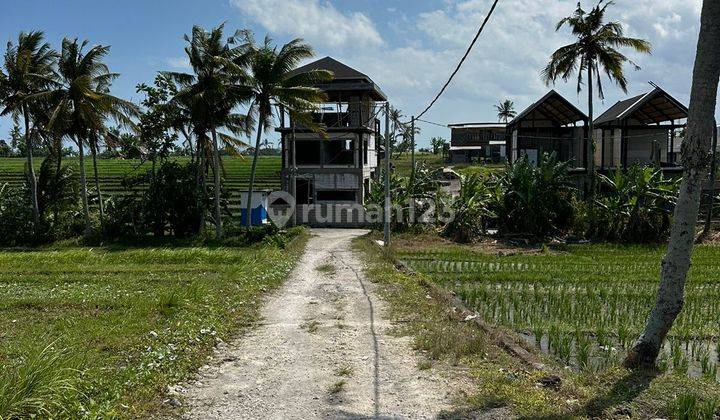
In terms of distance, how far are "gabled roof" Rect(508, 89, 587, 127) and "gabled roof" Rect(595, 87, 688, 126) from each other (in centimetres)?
144

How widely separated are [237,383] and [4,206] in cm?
2558

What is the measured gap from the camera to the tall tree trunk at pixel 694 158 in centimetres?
681

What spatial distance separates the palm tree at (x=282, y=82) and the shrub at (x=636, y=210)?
41.5 ft

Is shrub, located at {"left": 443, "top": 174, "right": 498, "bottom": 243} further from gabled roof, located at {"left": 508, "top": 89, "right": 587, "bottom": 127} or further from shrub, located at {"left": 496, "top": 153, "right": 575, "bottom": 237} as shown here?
gabled roof, located at {"left": 508, "top": 89, "right": 587, "bottom": 127}

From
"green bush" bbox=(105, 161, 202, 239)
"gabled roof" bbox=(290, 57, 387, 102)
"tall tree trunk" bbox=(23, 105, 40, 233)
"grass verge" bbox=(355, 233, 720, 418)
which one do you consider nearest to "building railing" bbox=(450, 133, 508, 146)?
"gabled roof" bbox=(290, 57, 387, 102)

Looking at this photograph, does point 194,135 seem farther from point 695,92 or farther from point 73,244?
point 695,92

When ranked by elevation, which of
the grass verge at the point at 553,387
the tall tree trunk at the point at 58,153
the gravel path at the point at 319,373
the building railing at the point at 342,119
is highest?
the building railing at the point at 342,119

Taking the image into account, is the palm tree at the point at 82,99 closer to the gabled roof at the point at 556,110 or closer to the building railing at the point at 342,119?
the building railing at the point at 342,119

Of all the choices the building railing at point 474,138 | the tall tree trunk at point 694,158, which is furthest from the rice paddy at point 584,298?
the building railing at point 474,138

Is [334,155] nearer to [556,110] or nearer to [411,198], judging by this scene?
[411,198]

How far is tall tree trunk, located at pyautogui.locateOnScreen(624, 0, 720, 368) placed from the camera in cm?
681

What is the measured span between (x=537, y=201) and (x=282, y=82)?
11.8 metres

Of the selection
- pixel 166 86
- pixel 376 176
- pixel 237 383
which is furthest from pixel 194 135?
pixel 237 383

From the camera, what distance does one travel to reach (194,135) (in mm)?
27312
